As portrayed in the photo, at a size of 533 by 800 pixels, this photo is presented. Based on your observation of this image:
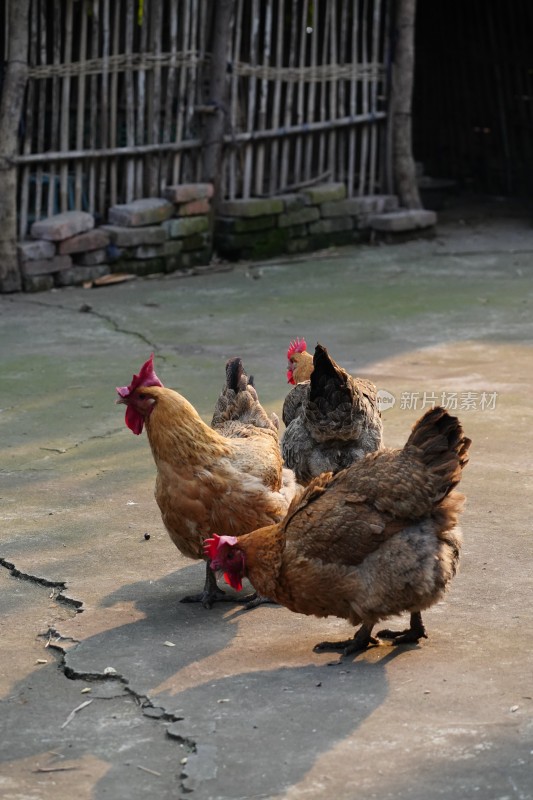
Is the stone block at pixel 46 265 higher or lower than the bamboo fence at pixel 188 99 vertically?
lower

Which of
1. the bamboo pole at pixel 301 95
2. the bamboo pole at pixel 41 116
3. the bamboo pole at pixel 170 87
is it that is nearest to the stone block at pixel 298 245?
the bamboo pole at pixel 301 95

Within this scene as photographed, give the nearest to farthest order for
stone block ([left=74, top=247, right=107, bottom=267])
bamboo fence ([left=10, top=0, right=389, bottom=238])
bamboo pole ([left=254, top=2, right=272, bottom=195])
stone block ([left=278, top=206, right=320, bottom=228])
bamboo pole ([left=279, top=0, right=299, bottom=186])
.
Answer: bamboo fence ([left=10, top=0, right=389, bottom=238]) → stone block ([left=74, top=247, right=107, bottom=267]) → bamboo pole ([left=254, top=2, right=272, bottom=195]) → bamboo pole ([left=279, top=0, right=299, bottom=186]) → stone block ([left=278, top=206, right=320, bottom=228])

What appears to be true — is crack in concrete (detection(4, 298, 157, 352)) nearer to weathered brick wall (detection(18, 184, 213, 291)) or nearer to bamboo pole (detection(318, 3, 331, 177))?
→ weathered brick wall (detection(18, 184, 213, 291))

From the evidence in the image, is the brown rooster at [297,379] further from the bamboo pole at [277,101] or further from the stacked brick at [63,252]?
the bamboo pole at [277,101]

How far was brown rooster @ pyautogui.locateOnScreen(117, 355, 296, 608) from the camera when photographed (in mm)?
5238

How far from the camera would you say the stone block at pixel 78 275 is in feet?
38.9

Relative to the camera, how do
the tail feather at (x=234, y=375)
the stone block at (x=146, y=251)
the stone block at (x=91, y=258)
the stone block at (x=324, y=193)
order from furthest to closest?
the stone block at (x=324, y=193) → the stone block at (x=146, y=251) → the stone block at (x=91, y=258) → the tail feather at (x=234, y=375)

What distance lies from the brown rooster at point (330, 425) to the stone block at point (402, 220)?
7.90 meters

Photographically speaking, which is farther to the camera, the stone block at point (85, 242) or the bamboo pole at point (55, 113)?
the stone block at point (85, 242)

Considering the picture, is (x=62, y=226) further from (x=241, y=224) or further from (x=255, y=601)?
(x=255, y=601)

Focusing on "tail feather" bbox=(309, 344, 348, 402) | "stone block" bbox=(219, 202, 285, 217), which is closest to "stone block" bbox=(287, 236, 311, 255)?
"stone block" bbox=(219, 202, 285, 217)

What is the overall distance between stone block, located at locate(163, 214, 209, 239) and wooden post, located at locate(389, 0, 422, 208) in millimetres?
2849

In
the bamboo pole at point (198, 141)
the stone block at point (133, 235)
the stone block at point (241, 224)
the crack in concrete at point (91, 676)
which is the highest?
the bamboo pole at point (198, 141)

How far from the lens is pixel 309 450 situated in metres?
6.07
